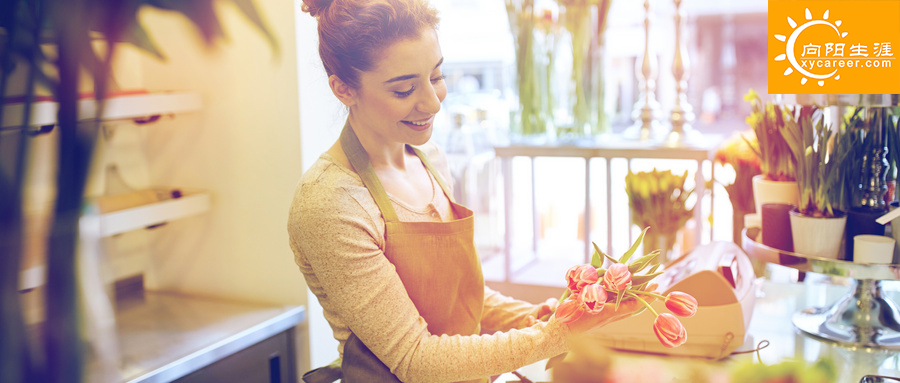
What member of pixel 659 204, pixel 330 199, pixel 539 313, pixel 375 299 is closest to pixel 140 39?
pixel 330 199

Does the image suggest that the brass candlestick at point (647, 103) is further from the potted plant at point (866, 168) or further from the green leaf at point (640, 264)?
the green leaf at point (640, 264)

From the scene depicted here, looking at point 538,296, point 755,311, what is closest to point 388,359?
point 755,311

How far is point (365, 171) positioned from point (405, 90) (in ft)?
0.41

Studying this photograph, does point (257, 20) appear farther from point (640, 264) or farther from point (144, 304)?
point (640, 264)

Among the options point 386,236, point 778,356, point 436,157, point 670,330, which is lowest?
point 778,356

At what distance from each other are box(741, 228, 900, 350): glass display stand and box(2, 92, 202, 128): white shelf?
42.2 inches

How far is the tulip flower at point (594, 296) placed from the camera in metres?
0.82

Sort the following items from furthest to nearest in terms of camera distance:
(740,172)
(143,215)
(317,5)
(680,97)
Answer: (680,97) < (740,172) < (143,215) < (317,5)

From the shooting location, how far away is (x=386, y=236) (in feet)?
3.08

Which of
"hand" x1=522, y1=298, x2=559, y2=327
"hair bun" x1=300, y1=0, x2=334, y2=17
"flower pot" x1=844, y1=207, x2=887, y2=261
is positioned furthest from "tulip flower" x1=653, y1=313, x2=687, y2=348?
"hair bun" x1=300, y1=0, x2=334, y2=17

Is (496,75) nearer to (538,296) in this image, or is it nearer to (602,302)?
(538,296)

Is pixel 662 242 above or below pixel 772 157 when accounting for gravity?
below

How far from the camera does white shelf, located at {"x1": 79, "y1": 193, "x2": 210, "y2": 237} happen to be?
3.47ft

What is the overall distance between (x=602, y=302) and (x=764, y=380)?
0.22 m
